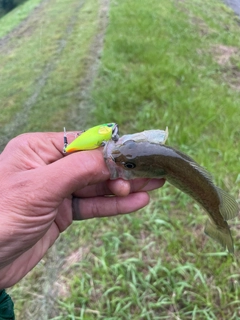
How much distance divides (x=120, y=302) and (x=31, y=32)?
4.32 ft

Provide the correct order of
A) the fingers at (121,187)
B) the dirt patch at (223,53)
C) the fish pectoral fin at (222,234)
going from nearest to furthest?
the fingers at (121,187) → the fish pectoral fin at (222,234) → the dirt patch at (223,53)

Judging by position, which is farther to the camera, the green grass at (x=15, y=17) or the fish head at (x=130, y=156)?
the green grass at (x=15, y=17)

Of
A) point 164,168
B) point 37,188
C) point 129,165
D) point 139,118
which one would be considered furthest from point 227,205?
point 139,118

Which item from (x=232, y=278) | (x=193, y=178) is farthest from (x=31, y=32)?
(x=232, y=278)

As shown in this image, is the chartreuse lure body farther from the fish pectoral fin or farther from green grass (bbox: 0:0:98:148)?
green grass (bbox: 0:0:98:148)

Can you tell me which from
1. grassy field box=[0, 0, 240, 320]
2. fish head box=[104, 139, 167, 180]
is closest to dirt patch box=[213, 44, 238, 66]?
grassy field box=[0, 0, 240, 320]

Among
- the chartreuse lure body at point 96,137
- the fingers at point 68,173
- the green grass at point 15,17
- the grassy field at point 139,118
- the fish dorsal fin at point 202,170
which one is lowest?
the grassy field at point 139,118

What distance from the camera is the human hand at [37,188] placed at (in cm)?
98

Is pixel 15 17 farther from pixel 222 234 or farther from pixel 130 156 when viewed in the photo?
pixel 222 234

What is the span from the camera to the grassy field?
1633 millimetres

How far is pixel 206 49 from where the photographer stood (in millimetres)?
2336

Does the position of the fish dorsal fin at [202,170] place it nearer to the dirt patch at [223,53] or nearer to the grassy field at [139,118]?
the grassy field at [139,118]

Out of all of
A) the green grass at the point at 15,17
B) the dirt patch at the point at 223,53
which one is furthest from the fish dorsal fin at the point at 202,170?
the dirt patch at the point at 223,53

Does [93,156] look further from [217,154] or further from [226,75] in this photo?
[226,75]
